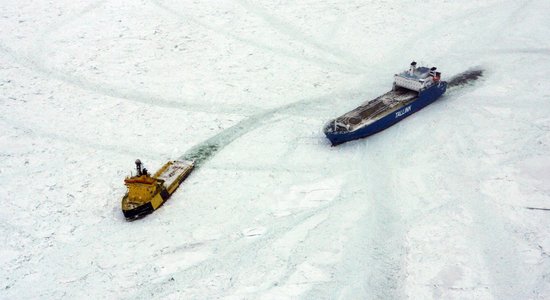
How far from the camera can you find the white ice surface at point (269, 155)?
11.2 meters

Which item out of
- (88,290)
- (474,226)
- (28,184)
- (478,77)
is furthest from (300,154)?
(478,77)

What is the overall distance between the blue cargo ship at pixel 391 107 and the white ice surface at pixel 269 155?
545mm

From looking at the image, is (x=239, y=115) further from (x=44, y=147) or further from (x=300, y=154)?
(x=44, y=147)

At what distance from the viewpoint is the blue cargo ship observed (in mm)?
15773

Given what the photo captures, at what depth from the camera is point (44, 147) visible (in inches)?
639

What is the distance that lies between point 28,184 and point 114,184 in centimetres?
284

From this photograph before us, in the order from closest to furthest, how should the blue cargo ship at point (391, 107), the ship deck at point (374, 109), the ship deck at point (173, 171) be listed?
the ship deck at point (173, 171)
the blue cargo ship at point (391, 107)
the ship deck at point (374, 109)

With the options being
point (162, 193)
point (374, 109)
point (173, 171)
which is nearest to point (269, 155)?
point (173, 171)

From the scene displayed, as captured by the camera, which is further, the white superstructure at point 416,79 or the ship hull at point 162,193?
the white superstructure at point 416,79

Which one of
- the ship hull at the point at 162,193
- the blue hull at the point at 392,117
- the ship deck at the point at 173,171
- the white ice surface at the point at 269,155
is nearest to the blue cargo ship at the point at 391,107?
the blue hull at the point at 392,117

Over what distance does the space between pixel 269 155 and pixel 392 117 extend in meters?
4.88

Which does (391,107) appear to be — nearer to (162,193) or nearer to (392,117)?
(392,117)

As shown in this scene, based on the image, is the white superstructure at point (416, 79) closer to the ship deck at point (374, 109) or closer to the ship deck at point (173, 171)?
the ship deck at point (374, 109)

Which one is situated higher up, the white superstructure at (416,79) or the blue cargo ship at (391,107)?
the white superstructure at (416,79)
